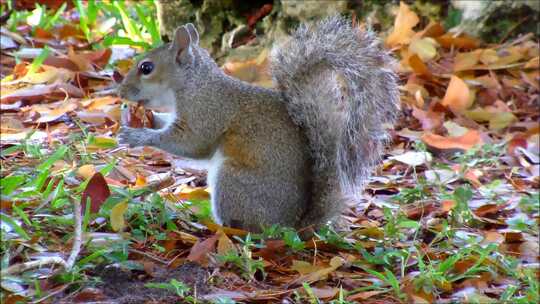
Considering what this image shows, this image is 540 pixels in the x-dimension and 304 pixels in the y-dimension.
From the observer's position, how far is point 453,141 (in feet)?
15.8

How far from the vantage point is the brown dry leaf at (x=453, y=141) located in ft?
15.7

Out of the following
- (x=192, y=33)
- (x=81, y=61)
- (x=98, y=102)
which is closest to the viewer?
(x=192, y=33)

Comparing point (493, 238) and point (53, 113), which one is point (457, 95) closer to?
point (493, 238)

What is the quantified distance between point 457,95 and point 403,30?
2.22 ft

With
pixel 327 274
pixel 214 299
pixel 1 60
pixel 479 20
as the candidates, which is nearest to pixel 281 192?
pixel 327 274

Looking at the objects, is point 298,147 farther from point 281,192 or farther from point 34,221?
point 34,221

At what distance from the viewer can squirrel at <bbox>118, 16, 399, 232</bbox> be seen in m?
3.39

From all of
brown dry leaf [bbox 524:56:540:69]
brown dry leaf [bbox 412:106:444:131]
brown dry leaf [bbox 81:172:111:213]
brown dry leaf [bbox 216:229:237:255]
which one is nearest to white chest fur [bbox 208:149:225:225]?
brown dry leaf [bbox 216:229:237:255]

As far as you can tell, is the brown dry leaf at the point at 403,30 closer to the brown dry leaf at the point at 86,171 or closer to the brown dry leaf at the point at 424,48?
the brown dry leaf at the point at 424,48

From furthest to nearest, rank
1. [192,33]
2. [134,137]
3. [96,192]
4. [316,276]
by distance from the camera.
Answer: [192,33] < [134,137] < [96,192] < [316,276]

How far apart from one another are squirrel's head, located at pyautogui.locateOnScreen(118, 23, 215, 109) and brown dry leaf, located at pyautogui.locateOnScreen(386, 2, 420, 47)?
2.32 meters

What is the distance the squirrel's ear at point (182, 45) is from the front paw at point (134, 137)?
35 cm

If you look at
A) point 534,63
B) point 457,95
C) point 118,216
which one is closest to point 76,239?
point 118,216

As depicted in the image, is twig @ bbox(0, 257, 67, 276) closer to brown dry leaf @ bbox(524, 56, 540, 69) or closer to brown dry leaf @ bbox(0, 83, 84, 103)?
brown dry leaf @ bbox(0, 83, 84, 103)
